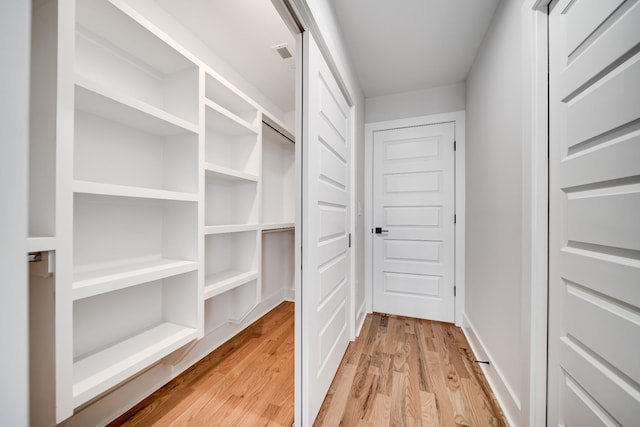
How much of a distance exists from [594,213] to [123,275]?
1.88 meters

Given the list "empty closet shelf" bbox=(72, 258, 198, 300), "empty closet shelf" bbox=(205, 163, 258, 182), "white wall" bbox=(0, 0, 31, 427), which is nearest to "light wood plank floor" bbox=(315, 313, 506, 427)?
"empty closet shelf" bbox=(72, 258, 198, 300)

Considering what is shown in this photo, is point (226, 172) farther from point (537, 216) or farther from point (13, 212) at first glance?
point (537, 216)

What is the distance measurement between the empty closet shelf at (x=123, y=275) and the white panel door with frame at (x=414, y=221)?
6.44 feet

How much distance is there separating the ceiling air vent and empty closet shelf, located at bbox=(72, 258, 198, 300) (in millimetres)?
1684

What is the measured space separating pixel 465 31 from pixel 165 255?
258 centimetres

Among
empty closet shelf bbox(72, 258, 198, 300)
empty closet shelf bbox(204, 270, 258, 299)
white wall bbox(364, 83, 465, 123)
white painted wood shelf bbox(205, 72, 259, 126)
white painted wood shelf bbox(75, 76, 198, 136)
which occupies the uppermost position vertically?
white wall bbox(364, 83, 465, 123)

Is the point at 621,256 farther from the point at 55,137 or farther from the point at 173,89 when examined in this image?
the point at 173,89

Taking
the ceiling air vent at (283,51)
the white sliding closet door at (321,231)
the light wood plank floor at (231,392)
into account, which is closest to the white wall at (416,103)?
the white sliding closet door at (321,231)

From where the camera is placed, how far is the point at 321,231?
1.34 m

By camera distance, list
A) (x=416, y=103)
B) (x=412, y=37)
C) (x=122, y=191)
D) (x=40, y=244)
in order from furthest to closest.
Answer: (x=416, y=103)
(x=412, y=37)
(x=122, y=191)
(x=40, y=244)

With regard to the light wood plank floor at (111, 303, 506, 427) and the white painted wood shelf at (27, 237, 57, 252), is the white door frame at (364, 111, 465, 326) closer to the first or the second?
the light wood plank floor at (111, 303, 506, 427)

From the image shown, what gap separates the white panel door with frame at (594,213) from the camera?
697 mm

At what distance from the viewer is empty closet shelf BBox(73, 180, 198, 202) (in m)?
0.91

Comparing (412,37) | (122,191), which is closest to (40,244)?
(122,191)
